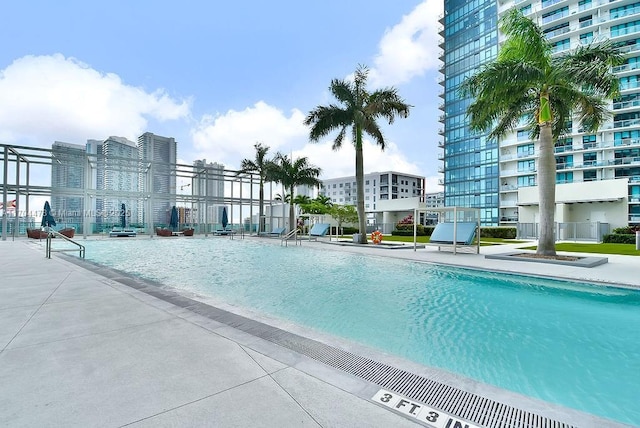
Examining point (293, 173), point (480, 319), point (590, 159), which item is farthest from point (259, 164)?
point (590, 159)

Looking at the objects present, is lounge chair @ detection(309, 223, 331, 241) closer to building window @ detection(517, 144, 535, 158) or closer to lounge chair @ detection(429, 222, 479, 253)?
lounge chair @ detection(429, 222, 479, 253)

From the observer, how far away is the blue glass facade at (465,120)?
48750 millimetres

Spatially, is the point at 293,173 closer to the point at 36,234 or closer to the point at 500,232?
the point at 36,234

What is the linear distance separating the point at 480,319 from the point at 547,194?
811cm

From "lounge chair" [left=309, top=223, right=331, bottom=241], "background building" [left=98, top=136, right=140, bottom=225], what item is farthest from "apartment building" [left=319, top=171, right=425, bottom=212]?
"lounge chair" [left=309, top=223, right=331, bottom=241]

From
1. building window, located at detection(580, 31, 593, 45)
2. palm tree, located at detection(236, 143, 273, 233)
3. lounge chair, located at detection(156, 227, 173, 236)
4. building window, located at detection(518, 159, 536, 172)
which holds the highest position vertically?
building window, located at detection(580, 31, 593, 45)

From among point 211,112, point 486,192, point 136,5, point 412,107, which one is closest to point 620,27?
point 486,192

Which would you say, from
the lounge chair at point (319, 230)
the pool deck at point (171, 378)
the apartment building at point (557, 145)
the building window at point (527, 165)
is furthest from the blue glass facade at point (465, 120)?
the pool deck at point (171, 378)

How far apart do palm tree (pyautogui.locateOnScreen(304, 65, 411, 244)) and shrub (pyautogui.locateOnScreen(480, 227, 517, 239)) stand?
580 inches

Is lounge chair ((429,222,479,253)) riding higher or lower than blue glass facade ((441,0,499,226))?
lower

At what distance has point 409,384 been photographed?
89.4 inches

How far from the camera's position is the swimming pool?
2.77 meters

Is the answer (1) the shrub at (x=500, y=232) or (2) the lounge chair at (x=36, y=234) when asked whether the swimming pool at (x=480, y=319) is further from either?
(1) the shrub at (x=500, y=232)

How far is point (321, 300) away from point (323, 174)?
22.3 meters
